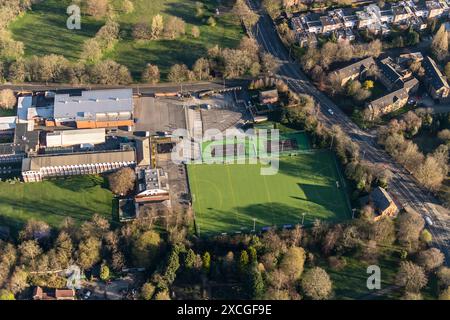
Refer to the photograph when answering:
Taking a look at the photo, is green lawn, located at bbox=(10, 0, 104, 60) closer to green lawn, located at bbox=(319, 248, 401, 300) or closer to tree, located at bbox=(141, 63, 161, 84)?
tree, located at bbox=(141, 63, 161, 84)

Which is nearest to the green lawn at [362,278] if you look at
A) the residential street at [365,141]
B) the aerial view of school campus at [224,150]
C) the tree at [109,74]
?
the aerial view of school campus at [224,150]

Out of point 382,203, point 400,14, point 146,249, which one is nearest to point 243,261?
point 146,249

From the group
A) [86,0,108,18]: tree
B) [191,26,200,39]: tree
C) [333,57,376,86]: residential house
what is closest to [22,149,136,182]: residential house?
[191,26,200,39]: tree

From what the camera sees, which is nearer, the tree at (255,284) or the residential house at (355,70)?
the tree at (255,284)

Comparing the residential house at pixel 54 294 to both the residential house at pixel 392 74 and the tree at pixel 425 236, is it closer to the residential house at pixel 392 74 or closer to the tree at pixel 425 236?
the tree at pixel 425 236

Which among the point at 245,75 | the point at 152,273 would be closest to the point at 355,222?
the point at 152,273

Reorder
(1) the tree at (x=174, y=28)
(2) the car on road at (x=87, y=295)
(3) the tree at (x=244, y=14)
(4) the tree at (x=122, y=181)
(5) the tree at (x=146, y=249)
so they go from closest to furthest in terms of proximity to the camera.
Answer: (2) the car on road at (x=87, y=295), (5) the tree at (x=146, y=249), (4) the tree at (x=122, y=181), (1) the tree at (x=174, y=28), (3) the tree at (x=244, y=14)

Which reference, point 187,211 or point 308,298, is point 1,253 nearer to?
point 187,211

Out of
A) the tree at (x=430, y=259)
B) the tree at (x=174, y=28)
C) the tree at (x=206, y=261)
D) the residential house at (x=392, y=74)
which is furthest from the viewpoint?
the tree at (x=174, y=28)

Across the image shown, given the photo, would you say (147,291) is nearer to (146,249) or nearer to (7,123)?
(146,249)
